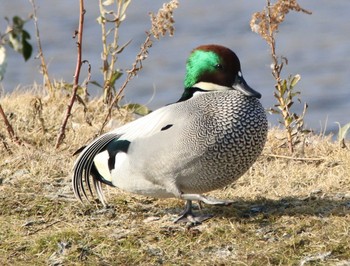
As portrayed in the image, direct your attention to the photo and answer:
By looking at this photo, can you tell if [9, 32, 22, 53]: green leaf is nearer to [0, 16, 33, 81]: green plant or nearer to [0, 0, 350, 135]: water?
[0, 16, 33, 81]: green plant

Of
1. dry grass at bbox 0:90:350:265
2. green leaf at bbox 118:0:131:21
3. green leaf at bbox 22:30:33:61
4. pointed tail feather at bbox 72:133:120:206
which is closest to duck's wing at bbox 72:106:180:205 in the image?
pointed tail feather at bbox 72:133:120:206

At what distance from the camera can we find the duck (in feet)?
15.7

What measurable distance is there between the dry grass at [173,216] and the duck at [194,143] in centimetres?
16

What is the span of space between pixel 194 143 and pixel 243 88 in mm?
428

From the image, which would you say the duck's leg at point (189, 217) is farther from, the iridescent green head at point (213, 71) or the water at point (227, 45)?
the water at point (227, 45)

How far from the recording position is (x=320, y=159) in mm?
5961

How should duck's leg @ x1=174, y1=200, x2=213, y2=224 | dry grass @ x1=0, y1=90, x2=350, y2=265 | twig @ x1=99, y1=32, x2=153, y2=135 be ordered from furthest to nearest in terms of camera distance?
1. twig @ x1=99, y1=32, x2=153, y2=135
2. duck's leg @ x1=174, y1=200, x2=213, y2=224
3. dry grass @ x1=0, y1=90, x2=350, y2=265

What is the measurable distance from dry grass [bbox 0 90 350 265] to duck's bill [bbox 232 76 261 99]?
1.87ft

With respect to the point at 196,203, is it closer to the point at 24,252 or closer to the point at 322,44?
the point at 24,252

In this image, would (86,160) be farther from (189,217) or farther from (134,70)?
(134,70)

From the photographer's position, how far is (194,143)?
4754 millimetres

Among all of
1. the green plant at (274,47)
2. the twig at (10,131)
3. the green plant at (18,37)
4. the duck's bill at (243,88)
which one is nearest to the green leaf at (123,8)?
the green plant at (274,47)

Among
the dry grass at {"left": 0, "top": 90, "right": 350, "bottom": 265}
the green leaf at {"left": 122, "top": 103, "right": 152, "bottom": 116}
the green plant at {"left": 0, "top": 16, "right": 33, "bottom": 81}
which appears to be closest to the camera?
the green plant at {"left": 0, "top": 16, "right": 33, "bottom": 81}

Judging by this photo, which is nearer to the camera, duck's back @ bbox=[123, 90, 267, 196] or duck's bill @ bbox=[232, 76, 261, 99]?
duck's back @ bbox=[123, 90, 267, 196]
